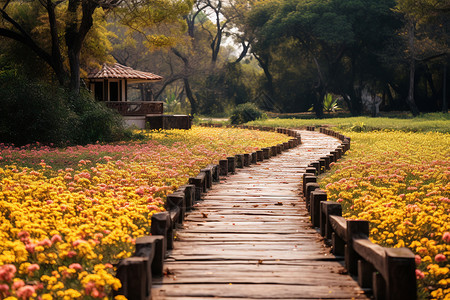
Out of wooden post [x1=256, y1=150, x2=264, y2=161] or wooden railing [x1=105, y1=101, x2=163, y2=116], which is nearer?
wooden post [x1=256, y1=150, x2=264, y2=161]

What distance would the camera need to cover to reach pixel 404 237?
6.59 meters

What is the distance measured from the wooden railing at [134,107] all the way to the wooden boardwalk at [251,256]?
22625mm

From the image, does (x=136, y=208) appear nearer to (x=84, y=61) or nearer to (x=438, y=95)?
(x=84, y=61)

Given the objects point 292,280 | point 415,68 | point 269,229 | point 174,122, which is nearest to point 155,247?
point 292,280

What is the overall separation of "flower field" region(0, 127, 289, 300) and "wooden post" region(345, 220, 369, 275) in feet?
7.70

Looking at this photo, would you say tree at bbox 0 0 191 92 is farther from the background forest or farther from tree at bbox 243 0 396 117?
tree at bbox 243 0 396 117

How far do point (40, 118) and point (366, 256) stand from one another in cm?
1690

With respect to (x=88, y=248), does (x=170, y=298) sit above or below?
below

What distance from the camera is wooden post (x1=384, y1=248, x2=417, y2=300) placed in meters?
4.28

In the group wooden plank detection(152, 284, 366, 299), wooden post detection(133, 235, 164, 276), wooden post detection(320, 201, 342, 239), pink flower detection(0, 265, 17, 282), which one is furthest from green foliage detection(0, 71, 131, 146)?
pink flower detection(0, 265, 17, 282)

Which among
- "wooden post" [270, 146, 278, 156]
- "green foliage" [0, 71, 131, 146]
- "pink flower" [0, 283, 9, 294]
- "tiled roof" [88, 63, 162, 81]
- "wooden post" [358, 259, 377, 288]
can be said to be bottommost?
"wooden post" [358, 259, 377, 288]

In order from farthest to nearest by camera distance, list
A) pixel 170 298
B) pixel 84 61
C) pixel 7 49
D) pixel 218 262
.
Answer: pixel 84 61, pixel 7 49, pixel 218 262, pixel 170 298

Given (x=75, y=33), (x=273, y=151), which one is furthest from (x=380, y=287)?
(x=75, y=33)

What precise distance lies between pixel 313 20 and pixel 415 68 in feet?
→ 34.4
